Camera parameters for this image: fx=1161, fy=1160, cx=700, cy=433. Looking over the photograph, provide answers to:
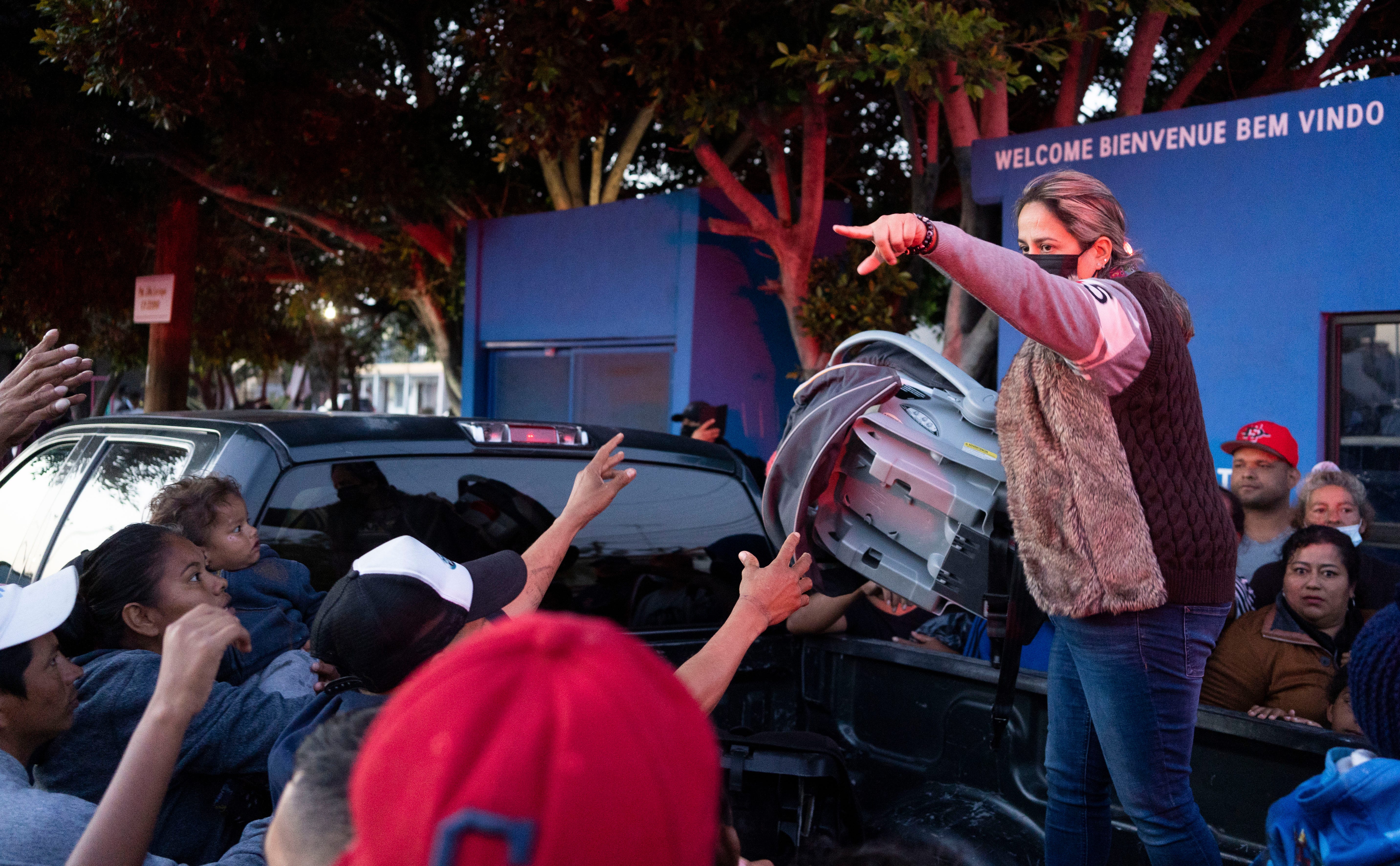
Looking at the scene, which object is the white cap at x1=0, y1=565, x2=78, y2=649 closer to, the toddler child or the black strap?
the toddler child

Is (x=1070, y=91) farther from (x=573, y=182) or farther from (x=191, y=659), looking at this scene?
(x=191, y=659)

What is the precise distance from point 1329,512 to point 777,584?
11.3 ft

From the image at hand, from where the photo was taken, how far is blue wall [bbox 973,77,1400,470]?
609 cm

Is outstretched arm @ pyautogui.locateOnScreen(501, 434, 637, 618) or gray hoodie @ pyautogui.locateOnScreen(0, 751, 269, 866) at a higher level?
outstretched arm @ pyautogui.locateOnScreen(501, 434, 637, 618)

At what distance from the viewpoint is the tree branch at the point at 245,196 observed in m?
12.2

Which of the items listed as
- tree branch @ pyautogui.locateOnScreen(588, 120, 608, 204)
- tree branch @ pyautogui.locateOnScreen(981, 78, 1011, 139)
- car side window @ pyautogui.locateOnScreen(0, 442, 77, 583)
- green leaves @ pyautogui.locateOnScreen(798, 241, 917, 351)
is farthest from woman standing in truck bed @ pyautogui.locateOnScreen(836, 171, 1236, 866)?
tree branch @ pyautogui.locateOnScreen(588, 120, 608, 204)

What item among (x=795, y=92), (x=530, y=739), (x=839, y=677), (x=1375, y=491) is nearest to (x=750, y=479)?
(x=839, y=677)

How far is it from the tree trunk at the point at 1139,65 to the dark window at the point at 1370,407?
7.80 feet

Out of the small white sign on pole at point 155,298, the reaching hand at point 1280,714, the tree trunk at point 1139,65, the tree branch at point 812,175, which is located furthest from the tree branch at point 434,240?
the reaching hand at point 1280,714

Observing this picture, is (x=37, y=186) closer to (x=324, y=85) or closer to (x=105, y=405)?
(x=324, y=85)

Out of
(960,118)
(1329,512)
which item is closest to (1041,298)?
(1329,512)

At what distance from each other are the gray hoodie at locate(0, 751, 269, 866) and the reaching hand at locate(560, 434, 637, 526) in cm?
109

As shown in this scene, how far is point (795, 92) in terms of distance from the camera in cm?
802

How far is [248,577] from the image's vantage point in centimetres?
303
